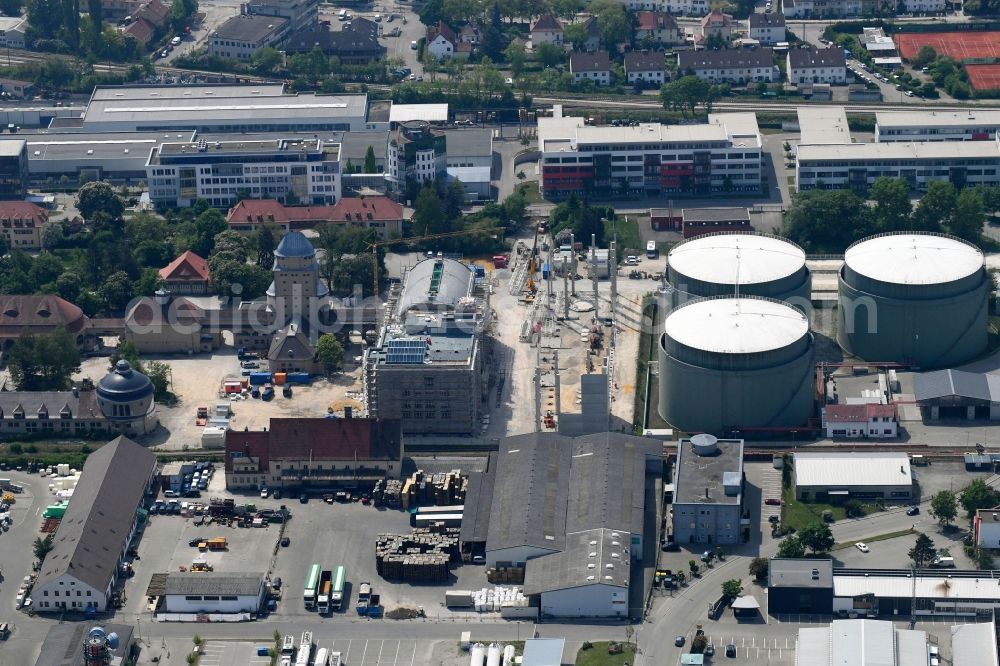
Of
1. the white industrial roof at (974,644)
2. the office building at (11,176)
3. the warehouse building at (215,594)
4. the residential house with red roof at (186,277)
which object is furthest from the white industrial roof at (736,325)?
the office building at (11,176)

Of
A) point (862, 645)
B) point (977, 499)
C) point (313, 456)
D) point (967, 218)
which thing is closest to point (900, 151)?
point (967, 218)

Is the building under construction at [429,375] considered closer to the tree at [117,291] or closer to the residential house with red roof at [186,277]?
the residential house with red roof at [186,277]

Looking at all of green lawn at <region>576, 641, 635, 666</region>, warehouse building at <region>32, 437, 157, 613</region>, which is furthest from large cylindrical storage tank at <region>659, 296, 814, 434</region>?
warehouse building at <region>32, 437, 157, 613</region>

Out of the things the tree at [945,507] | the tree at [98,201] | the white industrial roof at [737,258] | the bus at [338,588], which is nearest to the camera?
the bus at [338,588]

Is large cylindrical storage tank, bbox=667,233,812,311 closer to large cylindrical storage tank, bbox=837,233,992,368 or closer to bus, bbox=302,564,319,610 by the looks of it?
large cylindrical storage tank, bbox=837,233,992,368

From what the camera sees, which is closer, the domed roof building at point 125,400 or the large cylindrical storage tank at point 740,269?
the domed roof building at point 125,400

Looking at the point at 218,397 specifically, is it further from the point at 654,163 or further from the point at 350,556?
the point at 654,163
